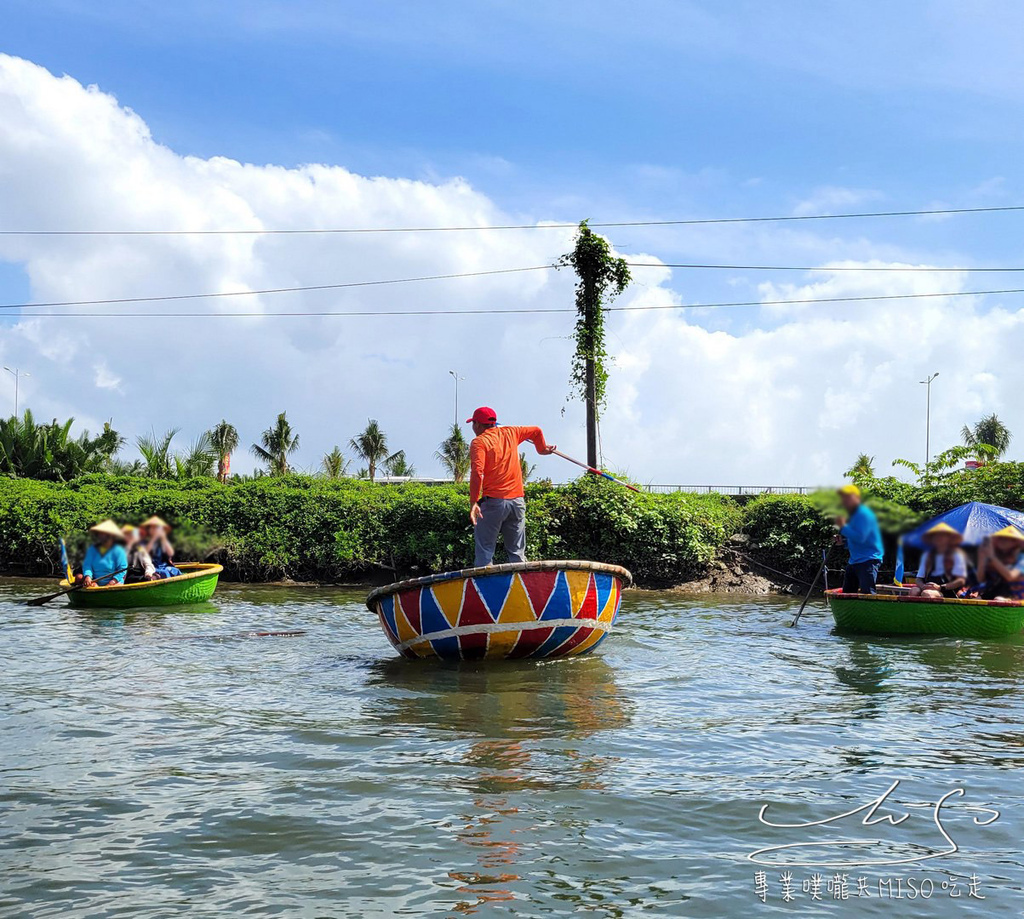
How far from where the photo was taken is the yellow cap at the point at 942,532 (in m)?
1.14

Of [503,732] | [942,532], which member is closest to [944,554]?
[942,532]

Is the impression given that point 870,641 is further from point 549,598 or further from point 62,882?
point 62,882

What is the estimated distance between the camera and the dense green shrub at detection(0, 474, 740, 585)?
→ 20000 mm

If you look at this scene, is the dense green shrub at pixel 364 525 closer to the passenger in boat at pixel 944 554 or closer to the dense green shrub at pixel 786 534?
the dense green shrub at pixel 786 534

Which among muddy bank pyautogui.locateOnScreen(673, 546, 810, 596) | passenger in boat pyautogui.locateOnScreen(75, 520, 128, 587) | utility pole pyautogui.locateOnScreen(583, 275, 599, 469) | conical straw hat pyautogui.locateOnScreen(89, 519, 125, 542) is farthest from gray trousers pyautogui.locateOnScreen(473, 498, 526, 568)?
utility pole pyautogui.locateOnScreen(583, 275, 599, 469)

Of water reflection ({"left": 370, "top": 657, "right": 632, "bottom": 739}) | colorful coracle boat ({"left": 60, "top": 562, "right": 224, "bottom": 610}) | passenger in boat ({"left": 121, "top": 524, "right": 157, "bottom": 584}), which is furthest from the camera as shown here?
passenger in boat ({"left": 121, "top": 524, "right": 157, "bottom": 584})

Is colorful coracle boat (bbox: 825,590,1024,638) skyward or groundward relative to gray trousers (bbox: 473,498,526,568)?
groundward

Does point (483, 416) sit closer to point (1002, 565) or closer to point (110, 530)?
point (110, 530)

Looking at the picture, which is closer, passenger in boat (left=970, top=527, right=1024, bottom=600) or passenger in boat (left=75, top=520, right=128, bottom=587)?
passenger in boat (left=970, top=527, right=1024, bottom=600)

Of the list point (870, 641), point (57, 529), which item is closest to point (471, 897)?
point (870, 641)

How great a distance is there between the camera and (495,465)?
10.3 meters

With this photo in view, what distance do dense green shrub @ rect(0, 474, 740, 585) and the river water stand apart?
9598mm

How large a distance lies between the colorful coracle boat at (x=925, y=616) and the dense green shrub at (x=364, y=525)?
7444 millimetres

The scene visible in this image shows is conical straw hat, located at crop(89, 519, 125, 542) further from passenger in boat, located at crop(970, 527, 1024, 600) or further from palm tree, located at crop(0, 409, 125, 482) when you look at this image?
palm tree, located at crop(0, 409, 125, 482)
